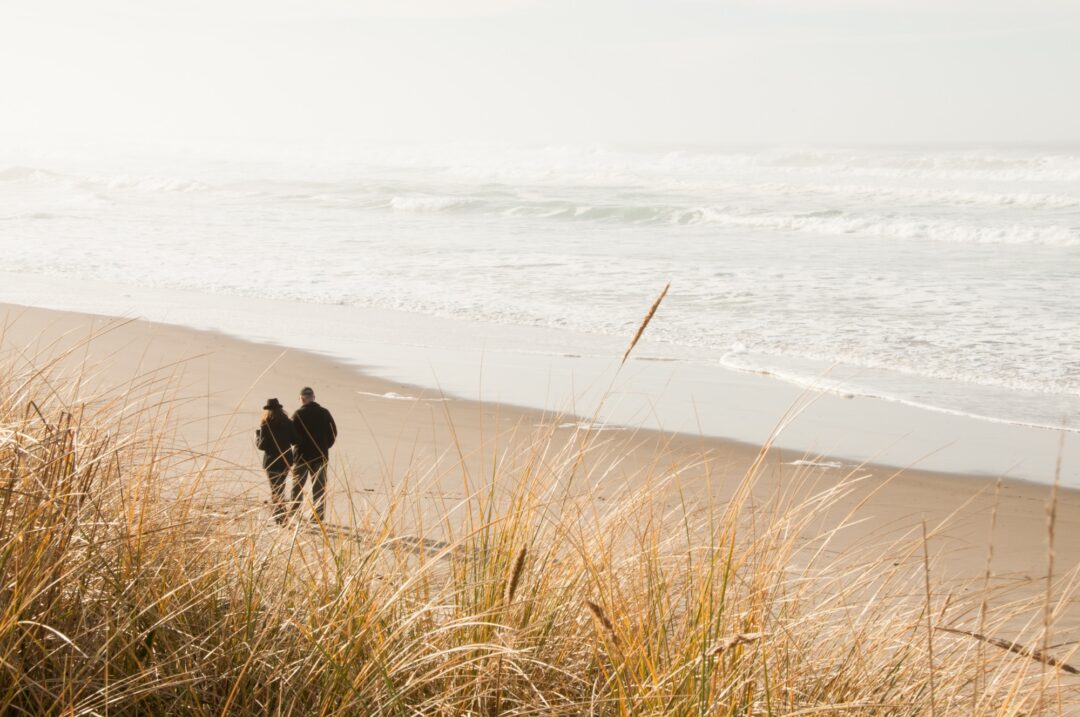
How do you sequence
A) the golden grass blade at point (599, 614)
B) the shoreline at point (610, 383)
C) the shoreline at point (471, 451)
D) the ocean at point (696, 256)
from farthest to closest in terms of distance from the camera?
the ocean at point (696, 256) < the shoreline at point (610, 383) < the shoreline at point (471, 451) < the golden grass blade at point (599, 614)

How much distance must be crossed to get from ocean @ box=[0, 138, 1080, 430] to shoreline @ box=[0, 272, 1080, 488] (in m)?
0.51

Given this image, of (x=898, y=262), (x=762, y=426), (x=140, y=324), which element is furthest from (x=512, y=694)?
(x=898, y=262)

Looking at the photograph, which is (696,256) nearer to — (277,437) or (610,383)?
(610,383)

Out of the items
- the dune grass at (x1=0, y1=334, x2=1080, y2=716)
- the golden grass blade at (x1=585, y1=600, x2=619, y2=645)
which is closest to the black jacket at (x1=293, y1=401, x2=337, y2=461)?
the dune grass at (x1=0, y1=334, x2=1080, y2=716)

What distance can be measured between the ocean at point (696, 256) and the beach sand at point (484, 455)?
1.23m

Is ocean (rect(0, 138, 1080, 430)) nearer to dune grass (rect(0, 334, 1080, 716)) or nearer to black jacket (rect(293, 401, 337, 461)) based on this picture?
dune grass (rect(0, 334, 1080, 716))

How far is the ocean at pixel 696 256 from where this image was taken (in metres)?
14.4

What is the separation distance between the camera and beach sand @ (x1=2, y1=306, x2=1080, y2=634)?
6.96m

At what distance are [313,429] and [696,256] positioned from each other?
19.8 meters

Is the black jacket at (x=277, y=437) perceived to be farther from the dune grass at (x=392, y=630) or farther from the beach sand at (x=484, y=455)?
the dune grass at (x=392, y=630)

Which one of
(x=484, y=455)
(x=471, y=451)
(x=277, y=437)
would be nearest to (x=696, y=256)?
(x=484, y=455)

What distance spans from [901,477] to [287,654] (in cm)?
794

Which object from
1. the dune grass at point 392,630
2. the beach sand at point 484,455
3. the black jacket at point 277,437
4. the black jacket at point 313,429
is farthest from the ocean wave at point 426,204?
the dune grass at point 392,630

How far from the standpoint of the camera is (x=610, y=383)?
9.71 meters
